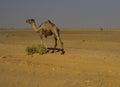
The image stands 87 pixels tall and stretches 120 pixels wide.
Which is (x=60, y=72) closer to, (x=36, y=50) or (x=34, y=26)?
(x=36, y=50)

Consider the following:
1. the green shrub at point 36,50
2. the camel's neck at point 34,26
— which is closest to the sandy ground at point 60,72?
the green shrub at point 36,50

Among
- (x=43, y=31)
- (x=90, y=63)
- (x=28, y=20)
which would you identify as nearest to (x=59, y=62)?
(x=90, y=63)

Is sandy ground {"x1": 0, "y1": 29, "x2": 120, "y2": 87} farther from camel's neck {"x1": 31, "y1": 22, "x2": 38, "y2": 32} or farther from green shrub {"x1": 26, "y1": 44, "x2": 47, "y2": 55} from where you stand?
camel's neck {"x1": 31, "y1": 22, "x2": 38, "y2": 32}

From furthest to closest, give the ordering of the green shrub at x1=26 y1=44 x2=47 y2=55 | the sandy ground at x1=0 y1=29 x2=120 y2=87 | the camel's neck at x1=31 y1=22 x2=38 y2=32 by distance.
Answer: the camel's neck at x1=31 y1=22 x2=38 y2=32
the green shrub at x1=26 y1=44 x2=47 y2=55
the sandy ground at x1=0 y1=29 x2=120 y2=87

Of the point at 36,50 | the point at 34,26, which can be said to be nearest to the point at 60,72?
the point at 36,50

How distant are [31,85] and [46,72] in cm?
250

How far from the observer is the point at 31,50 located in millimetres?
21984

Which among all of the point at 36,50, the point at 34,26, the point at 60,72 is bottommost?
the point at 60,72

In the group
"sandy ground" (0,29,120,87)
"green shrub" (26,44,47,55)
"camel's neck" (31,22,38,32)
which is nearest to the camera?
"sandy ground" (0,29,120,87)

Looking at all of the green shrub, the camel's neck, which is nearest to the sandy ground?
the green shrub

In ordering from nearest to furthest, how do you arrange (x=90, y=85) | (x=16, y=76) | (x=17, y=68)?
(x=90, y=85) < (x=16, y=76) < (x=17, y=68)

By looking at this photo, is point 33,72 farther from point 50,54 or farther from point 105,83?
point 50,54

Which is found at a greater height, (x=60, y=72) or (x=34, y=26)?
(x=34, y=26)

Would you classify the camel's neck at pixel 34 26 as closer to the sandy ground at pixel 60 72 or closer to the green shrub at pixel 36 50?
the green shrub at pixel 36 50
